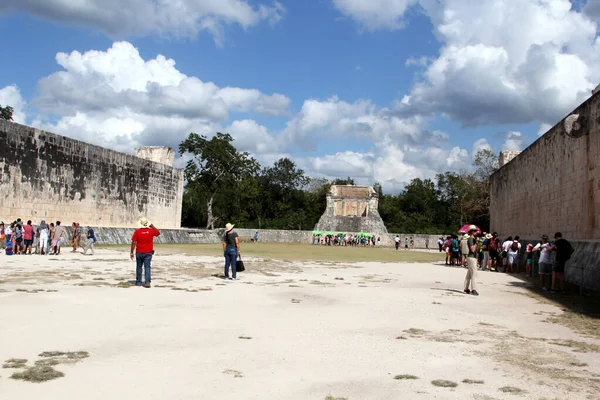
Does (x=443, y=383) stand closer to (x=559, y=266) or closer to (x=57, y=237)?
(x=559, y=266)

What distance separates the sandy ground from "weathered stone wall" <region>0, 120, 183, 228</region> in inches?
521

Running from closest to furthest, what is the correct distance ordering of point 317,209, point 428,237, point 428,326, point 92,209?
point 428,326 → point 92,209 → point 428,237 → point 317,209

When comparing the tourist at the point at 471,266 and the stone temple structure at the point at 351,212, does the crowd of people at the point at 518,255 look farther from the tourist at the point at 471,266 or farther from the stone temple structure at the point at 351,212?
the stone temple structure at the point at 351,212

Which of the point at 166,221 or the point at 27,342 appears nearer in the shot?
the point at 27,342

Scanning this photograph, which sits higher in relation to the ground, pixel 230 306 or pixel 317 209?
pixel 317 209

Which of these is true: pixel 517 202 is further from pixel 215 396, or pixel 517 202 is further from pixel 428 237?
pixel 428 237

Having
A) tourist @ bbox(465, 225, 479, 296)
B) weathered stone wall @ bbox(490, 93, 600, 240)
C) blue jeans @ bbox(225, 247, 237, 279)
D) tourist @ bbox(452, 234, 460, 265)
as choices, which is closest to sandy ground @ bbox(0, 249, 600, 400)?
tourist @ bbox(465, 225, 479, 296)

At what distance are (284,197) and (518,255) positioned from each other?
6950 cm

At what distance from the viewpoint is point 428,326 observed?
7195 millimetres

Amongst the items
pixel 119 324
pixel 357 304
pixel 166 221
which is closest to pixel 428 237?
pixel 166 221

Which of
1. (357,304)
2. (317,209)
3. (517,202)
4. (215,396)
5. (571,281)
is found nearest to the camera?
(215,396)

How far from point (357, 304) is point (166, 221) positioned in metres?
27.4

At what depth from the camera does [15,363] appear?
15.0ft

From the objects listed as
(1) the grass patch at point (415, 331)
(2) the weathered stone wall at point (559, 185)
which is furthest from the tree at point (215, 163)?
(1) the grass patch at point (415, 331)
